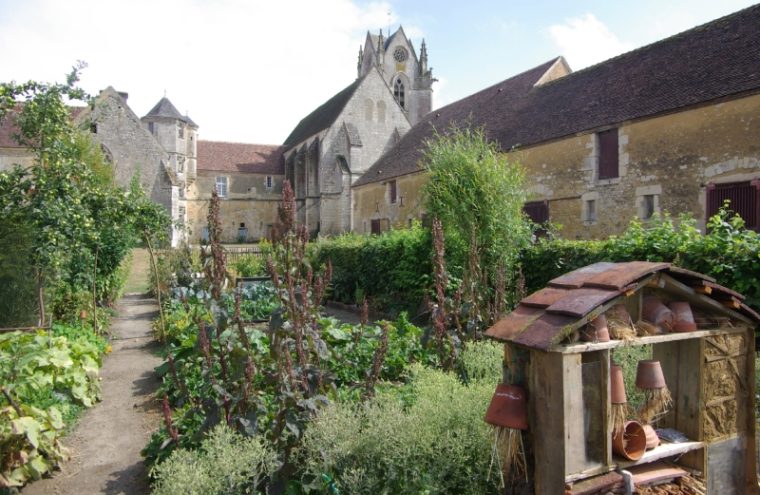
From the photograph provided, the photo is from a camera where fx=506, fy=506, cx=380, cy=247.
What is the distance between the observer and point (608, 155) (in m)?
13.7

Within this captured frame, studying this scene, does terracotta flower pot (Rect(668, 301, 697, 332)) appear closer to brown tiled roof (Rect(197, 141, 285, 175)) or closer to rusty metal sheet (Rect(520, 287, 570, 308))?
rusty metal sheet (Rect(520, 287, 570, 308))

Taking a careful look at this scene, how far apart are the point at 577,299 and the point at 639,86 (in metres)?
13.8

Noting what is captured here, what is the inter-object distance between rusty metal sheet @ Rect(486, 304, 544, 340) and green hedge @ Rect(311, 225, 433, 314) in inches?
252

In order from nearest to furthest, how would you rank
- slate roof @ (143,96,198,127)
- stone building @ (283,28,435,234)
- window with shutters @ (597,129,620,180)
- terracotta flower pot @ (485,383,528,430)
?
terracotta flower pot @ (485,383,528,430) < window with shutters @ (597,129,620,180) < stone building @ (283,28,435,234) < slate roof @ (143,96,198,127)

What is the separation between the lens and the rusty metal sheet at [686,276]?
263 centimetres

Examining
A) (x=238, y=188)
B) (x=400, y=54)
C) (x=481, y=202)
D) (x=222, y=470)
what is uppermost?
(x=400, y=54)

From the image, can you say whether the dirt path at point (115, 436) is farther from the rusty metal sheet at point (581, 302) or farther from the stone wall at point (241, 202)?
the stone wall at point (241, 202)

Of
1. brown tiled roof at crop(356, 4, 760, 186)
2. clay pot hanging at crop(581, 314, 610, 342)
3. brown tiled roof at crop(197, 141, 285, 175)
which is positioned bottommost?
clay pot hanging at crop(581, 314, 610, 342)

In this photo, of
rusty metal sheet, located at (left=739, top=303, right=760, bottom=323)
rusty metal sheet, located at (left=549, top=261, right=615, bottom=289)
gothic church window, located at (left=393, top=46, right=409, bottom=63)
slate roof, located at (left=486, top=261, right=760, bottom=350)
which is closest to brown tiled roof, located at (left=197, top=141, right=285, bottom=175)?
gothic church window, located at (left=393, top=46, right=409, bottom=63)

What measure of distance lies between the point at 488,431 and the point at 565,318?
2.96ft

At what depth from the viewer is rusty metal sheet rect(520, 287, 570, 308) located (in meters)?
2.63

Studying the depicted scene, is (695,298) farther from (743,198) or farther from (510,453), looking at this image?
(743,198)

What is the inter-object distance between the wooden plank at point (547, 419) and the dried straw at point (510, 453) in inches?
2.8

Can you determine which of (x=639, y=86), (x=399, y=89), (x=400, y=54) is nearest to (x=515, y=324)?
(x=639, y=86)
